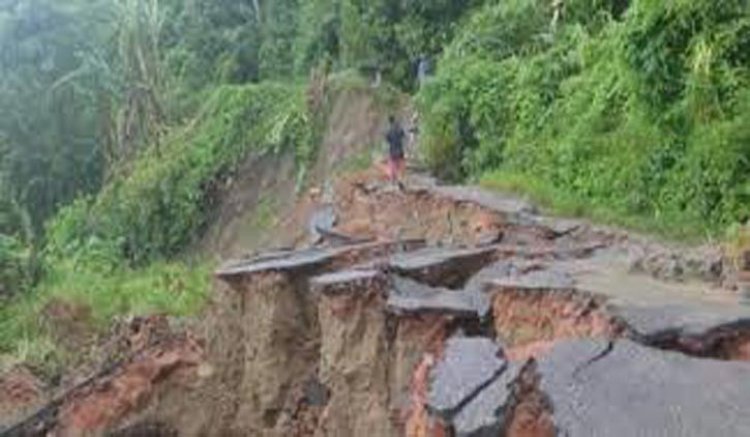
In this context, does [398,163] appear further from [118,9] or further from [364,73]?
[118,9]

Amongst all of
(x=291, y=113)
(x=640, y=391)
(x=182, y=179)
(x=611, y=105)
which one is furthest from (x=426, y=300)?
(x=182, y=179)

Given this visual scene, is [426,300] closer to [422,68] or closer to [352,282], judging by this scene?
[352,282]

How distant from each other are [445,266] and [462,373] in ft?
10.9

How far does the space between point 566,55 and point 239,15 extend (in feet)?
61.0

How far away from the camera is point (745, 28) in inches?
481

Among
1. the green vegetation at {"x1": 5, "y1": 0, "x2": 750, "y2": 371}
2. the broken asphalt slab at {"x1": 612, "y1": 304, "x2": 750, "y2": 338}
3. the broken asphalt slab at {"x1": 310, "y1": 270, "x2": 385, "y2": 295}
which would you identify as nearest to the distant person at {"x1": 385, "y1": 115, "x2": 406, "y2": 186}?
the green vegetation at {"x1": 5, "y1": 0, "x2": 750, "y2": 371}

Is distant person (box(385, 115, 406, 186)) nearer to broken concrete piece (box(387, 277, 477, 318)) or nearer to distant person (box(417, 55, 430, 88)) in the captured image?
distant person (box(417, 55, 430, 88))

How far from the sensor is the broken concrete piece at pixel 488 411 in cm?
487

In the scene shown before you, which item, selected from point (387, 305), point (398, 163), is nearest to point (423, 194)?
point (398, 163)

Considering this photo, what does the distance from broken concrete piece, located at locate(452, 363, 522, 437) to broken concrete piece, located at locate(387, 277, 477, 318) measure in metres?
2.19

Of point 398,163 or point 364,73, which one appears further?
point 364,73

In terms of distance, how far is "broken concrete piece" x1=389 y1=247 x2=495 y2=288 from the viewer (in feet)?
28.8

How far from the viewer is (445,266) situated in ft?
29.2

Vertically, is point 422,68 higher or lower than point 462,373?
higher
